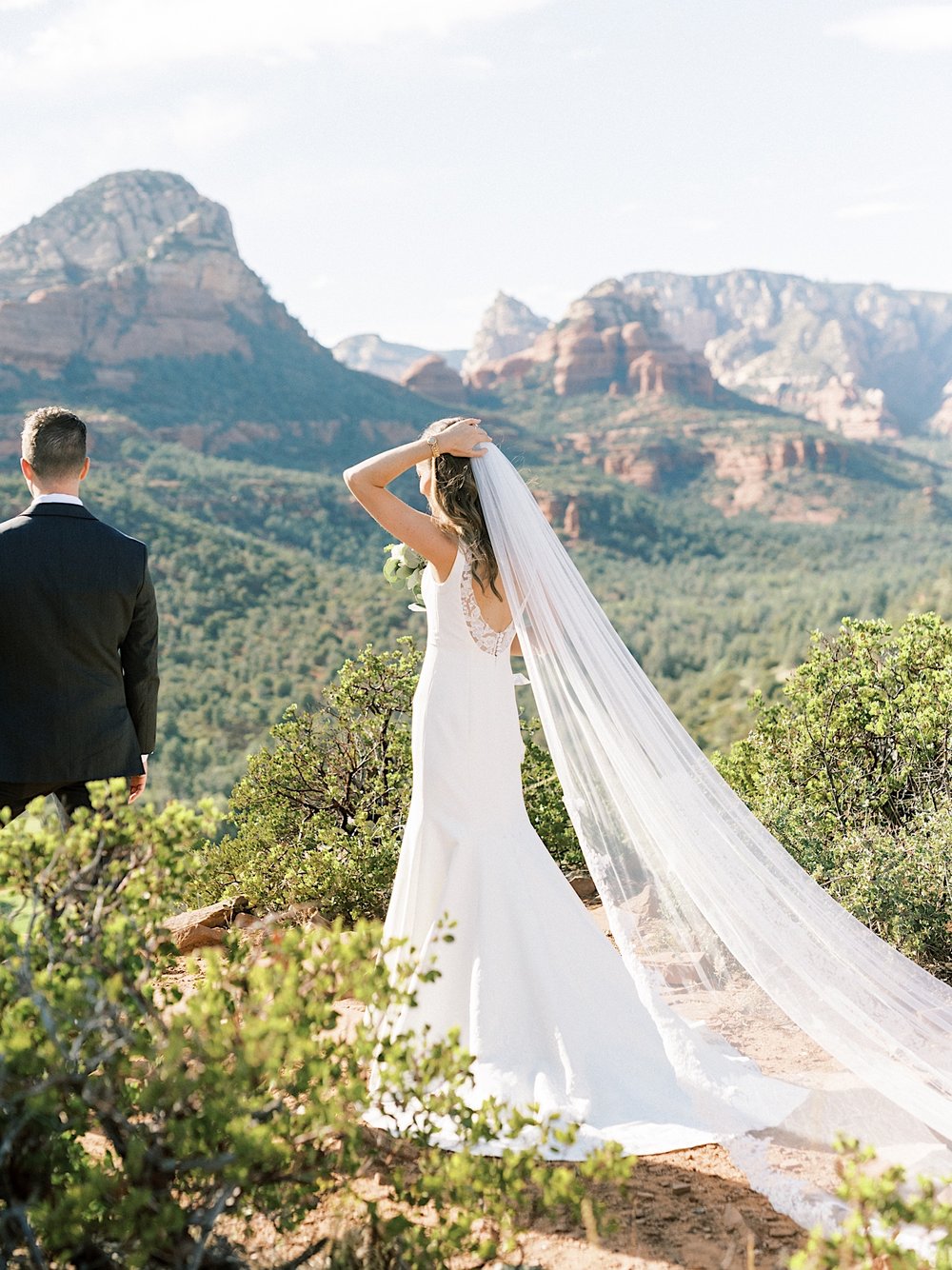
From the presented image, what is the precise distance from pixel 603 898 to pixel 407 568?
4.11ft

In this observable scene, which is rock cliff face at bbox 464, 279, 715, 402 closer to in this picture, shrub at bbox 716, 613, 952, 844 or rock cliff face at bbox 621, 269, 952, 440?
rock cliff face at bbox 621, 269, 952, 440

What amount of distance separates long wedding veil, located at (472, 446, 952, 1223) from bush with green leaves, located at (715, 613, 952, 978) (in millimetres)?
951

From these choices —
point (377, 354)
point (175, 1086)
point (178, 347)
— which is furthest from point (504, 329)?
point (175, 1086)

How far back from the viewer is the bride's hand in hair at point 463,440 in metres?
3.01

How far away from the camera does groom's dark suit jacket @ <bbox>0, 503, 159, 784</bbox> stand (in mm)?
2783

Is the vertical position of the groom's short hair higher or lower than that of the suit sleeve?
higher

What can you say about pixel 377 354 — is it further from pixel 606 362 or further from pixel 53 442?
pixel 53 442

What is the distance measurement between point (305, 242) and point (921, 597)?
3934 cm

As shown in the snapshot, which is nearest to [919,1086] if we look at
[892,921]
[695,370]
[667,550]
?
[892,921]

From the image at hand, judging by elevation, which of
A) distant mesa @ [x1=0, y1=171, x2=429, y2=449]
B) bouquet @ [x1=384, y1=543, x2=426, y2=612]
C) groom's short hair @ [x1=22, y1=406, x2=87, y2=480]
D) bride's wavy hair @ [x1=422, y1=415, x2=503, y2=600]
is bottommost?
bouquet @ [x1=384, y1=543, x2=426, y2=612]

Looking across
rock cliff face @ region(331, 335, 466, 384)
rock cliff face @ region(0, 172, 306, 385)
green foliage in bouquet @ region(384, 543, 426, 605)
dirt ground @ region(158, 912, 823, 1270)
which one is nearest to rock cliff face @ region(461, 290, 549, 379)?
rock cliff face @ region(331, 335, 466, 384)

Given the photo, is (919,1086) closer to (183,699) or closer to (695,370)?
(183,699)

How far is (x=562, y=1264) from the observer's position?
7.29ft

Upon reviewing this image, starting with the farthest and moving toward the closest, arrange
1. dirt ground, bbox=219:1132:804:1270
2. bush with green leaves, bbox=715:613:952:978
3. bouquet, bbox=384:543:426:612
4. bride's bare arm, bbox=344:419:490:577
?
1. bush with green leaves, bbox=715:613:952:978
2. bouquet, bbox=384:543:426:612
3. bride's bare arm, bbox=344:419:490:577
4. dirt ground, bbox=219:1132:804:1270
